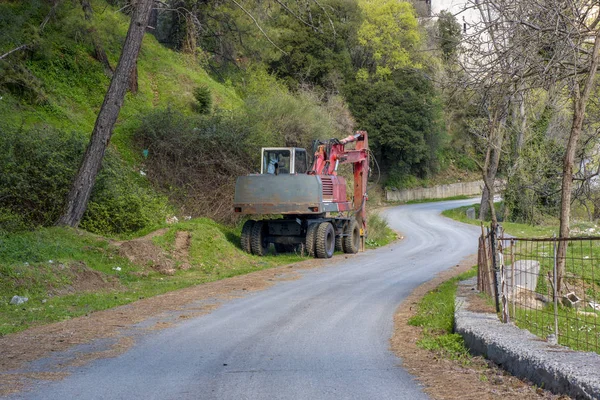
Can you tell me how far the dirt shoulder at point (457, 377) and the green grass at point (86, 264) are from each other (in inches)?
233

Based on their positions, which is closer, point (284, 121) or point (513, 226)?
point (284, 121)

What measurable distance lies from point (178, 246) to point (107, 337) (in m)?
10.7

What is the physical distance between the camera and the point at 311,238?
23.7 metres

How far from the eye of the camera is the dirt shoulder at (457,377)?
22.0 feet

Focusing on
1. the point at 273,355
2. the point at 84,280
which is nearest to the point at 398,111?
the point at 84,280

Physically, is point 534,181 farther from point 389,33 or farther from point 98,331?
point 98,331

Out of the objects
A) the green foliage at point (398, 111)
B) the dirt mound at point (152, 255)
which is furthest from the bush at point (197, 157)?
the green foliage at point (398, 111)

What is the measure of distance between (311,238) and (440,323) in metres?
12.8

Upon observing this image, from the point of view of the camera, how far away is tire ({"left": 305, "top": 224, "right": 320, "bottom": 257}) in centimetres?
2364

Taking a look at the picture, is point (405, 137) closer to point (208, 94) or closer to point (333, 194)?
point (208, 94)

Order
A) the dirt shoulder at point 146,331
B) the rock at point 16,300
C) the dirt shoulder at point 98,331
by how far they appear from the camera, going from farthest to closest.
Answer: the rock at point 16,300 → the dirt shoulder at point 98,331 → the dirt shoulder at point 146,331

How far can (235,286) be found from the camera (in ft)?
54.8

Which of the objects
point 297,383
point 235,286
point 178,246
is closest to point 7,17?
point 178,246

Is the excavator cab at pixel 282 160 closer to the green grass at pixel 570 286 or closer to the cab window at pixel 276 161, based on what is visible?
the cab window at pixel 276 161
